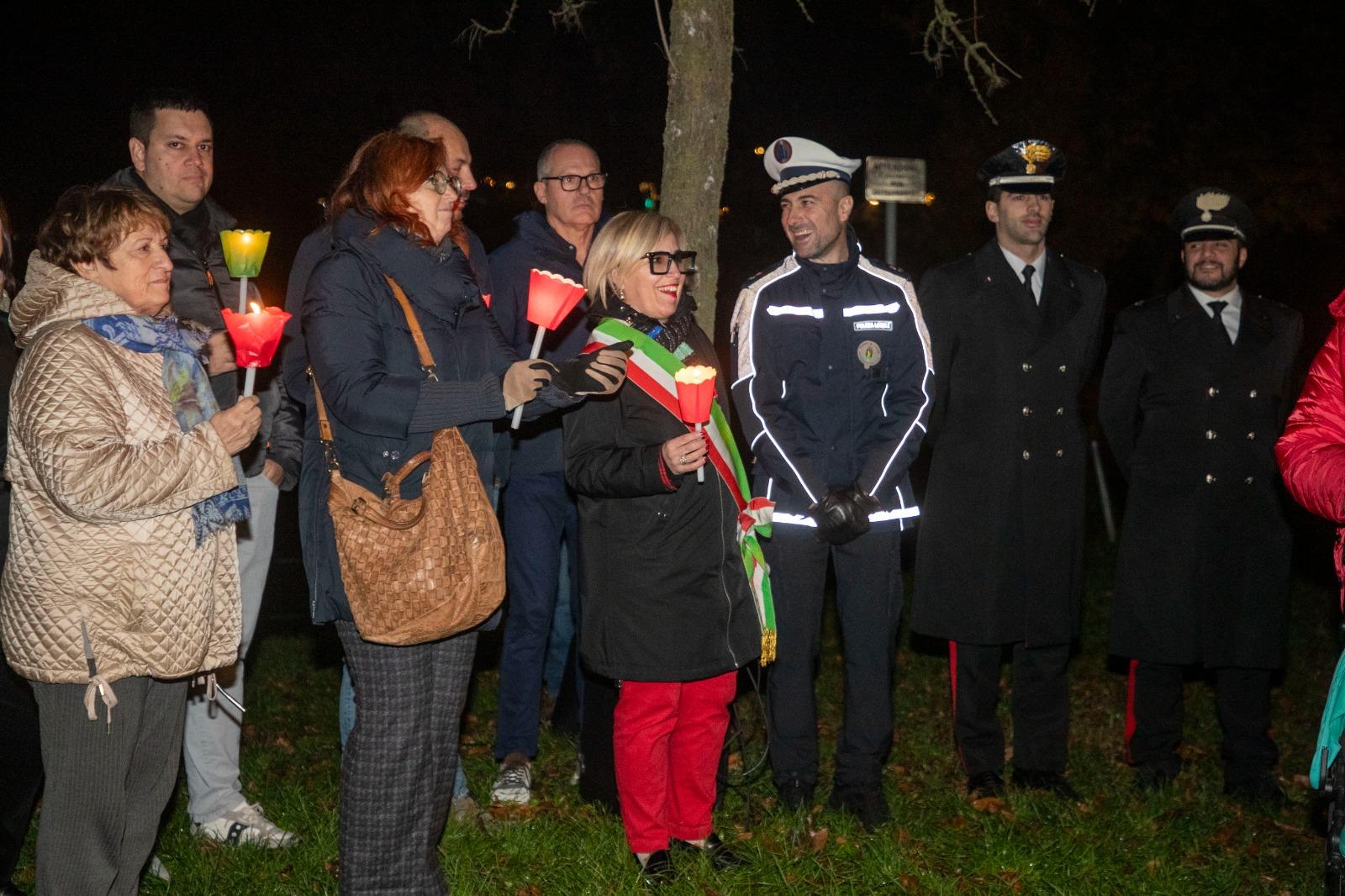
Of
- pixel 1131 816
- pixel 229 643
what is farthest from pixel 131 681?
pixel 1131 816

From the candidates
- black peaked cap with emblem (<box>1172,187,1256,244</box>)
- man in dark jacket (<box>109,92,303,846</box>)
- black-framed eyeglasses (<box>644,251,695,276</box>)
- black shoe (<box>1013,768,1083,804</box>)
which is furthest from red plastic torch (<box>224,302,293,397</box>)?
black peaked cap with emblem (<box>1172,187,1256,244</box>)

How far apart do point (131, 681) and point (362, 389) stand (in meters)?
1.11

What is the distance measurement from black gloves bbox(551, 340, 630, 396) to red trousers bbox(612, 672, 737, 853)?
46.0 inches

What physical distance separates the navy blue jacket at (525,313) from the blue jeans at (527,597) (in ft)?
0.32

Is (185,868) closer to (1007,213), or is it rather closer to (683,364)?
(683,364)

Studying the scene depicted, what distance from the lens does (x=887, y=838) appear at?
17.1ft

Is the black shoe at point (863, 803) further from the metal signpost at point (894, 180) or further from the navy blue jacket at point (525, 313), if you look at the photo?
the metal signpost at point (894, 180)

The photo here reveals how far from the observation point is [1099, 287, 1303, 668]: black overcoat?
6.03 meters

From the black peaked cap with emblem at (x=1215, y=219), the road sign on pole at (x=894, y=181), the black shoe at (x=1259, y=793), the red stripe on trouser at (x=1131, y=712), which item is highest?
the road sign on pole at (x=894, y=181)

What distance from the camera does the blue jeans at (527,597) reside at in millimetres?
5836

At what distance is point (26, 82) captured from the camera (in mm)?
23000

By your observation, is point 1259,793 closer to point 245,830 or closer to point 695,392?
point 695,392

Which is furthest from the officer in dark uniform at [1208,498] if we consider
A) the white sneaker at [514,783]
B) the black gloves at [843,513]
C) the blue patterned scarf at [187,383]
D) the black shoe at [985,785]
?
the blue patterned scarf at [187,383]

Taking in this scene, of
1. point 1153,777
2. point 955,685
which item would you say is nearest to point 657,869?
point 955,685
